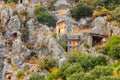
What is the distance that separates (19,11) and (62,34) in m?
10.7

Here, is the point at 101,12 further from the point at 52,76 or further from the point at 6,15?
the point at 52,76

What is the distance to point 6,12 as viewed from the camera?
6475cm

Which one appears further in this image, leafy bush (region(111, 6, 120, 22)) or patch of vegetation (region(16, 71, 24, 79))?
leafy bush (region(111, 6, 120, 22))

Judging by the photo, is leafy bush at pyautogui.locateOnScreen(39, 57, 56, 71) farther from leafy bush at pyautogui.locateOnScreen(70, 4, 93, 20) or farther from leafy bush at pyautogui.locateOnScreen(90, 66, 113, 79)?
leafy bush at pyautogui.locateOnScreen(70, 4, 93, 20)

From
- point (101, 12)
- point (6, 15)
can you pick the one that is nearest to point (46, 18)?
point (6, 15)

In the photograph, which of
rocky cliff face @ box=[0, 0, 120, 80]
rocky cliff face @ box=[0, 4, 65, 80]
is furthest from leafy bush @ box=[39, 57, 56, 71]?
rocky cliff face @ box=[0, 4, 65, 80]

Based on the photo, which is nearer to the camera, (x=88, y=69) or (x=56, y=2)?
(x=88, y=69)

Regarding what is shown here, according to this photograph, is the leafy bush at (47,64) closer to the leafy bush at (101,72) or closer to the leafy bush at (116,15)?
the leafy bush at (101,72)

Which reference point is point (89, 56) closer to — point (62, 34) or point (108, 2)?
point (62, 34)

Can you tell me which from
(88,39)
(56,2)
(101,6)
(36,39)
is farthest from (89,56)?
(56,2)

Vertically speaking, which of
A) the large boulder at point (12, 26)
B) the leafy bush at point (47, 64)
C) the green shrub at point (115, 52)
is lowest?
the leafy bush at point (47, 64)

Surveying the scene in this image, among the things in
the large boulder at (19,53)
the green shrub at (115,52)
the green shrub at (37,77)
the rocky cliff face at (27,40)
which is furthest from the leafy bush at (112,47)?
the large boulder at (19,53)

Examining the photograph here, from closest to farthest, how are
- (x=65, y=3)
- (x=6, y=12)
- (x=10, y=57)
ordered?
(x=10, y=57), (x=6, y=12), (x=65, y=3)

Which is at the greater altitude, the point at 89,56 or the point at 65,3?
the point at 65,3
